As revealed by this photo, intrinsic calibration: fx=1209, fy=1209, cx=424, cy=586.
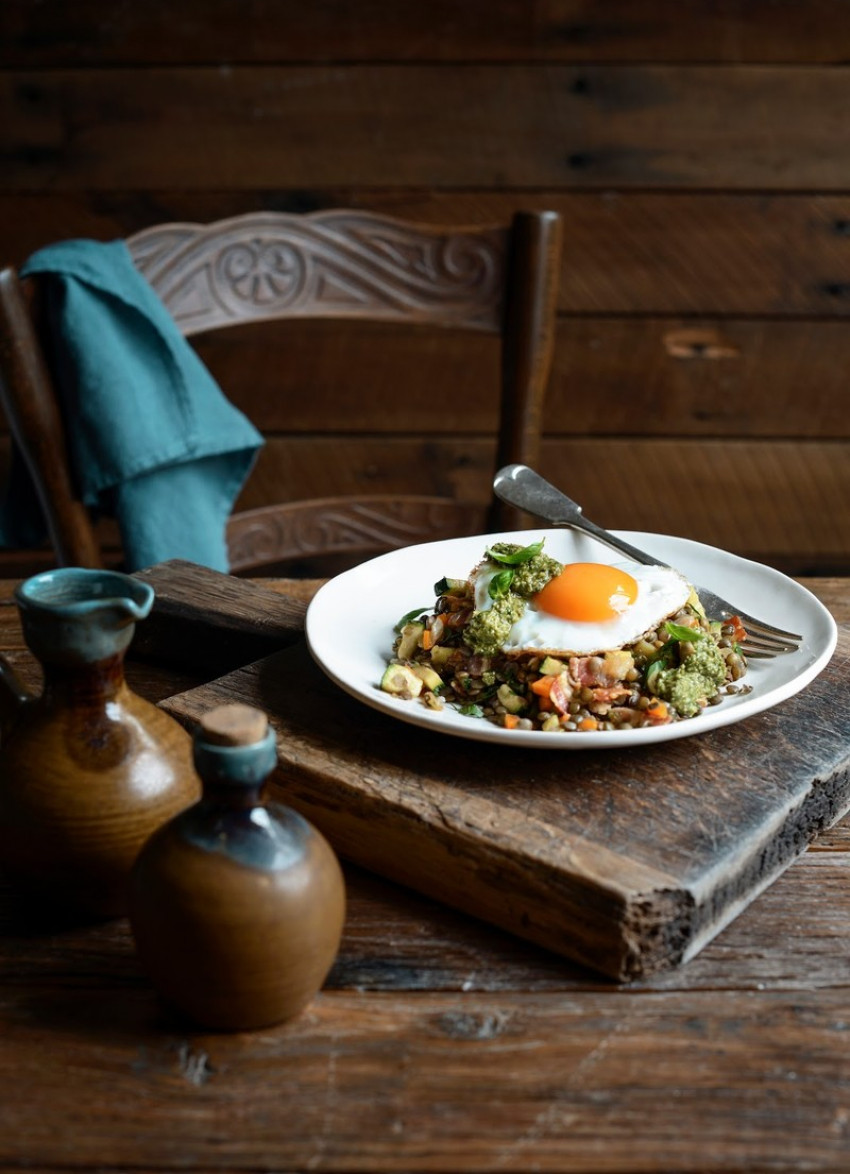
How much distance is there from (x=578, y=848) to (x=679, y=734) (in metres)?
0.12

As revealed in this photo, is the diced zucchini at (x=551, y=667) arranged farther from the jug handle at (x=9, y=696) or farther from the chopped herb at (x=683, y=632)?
the jug handle at (x=9, y=696)

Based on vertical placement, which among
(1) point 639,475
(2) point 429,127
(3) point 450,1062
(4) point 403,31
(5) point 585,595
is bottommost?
(1) point 639,475

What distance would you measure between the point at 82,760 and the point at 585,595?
1.41 feet

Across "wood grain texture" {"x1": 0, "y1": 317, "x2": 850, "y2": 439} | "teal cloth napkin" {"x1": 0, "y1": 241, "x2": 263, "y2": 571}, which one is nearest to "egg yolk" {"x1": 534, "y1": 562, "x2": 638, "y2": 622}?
"teal cloth napkin" {"x1": 0, "y1": 241, "x2": 263, "y2": 571}

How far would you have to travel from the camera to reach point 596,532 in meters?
1.19

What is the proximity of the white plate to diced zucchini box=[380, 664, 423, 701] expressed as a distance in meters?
0.01

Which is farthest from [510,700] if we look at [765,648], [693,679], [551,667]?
[765,648]

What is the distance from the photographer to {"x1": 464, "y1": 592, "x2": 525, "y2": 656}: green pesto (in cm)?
96

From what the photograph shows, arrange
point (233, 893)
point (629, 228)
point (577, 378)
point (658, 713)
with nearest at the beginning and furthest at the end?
point (233, 893)
point (658, 713)
point (629, 228)
point (577, 378)

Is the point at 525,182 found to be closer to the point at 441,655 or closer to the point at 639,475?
the point at 639,475

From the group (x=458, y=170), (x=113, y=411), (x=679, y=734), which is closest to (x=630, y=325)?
(x=458, y=170)

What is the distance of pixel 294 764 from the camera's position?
88 cm

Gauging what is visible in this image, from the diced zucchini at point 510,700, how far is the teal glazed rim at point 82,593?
1.02 ft

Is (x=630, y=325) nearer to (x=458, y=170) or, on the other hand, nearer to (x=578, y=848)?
(x=458, y=170)
